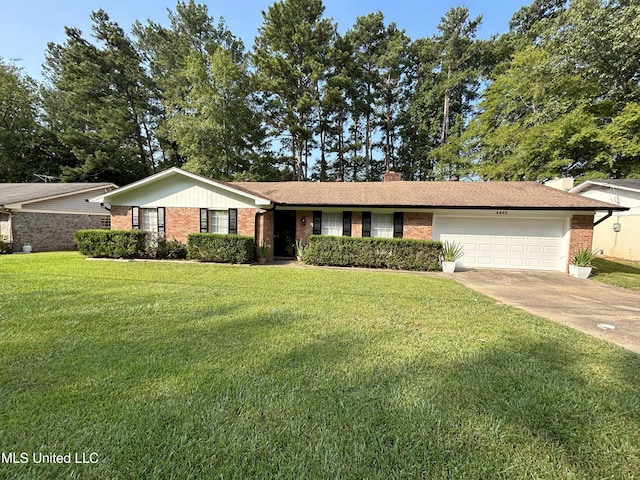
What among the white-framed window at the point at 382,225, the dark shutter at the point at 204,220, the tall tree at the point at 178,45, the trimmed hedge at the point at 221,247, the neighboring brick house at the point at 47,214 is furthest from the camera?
the tall tree at the point at 178,45

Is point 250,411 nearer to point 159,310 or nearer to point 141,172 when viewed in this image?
point 159,310

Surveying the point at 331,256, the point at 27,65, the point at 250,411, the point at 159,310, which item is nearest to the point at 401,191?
the point at 331,256

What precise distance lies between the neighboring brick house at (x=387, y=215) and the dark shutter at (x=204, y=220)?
0.04 metres

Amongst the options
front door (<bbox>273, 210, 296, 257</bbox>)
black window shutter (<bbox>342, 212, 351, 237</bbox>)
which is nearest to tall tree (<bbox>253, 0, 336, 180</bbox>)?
front door (<bbox>273, 210, 296, 257</bbox>)

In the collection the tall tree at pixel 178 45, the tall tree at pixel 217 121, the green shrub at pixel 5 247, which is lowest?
the green shrub at pixel 5 247

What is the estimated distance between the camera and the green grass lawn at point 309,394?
183cm

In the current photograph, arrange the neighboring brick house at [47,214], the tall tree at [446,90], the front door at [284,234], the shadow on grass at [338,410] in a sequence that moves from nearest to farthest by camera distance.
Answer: the shadow on grass at [338,410] < the front door at [284,234] < the neighboring brick house at [47,214] < the tall tree at [446,90]

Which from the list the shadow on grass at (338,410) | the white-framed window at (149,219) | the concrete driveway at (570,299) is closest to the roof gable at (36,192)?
the white-framed window at (149,219)

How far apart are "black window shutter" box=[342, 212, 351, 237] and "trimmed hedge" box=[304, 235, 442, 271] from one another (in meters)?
1.51

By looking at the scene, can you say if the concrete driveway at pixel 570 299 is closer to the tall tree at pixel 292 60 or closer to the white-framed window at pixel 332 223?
the white-framed window at pixel 332 223

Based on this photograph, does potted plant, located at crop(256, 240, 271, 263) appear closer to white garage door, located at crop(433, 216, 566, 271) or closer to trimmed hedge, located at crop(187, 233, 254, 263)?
trimmed hedge, located at crop(187, 233, 254, 263)

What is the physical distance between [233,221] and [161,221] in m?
3.30

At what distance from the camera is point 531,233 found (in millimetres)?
10641

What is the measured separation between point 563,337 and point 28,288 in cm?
1012
